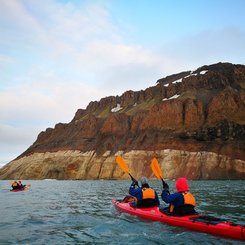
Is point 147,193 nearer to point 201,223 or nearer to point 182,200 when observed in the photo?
point 182,200

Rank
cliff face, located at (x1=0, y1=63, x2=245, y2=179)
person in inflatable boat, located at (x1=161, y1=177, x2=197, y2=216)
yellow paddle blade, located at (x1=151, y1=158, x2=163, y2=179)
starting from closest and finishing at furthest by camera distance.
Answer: person in inflatable boat, located at (x1=161, y1=177, x2=197, y2=216) → yellow paddle blade, located at (x1=151, y1=158, x2=163, y2=179) → cliff face, located at (x1=0, y1=63, x2=245, y2=179)

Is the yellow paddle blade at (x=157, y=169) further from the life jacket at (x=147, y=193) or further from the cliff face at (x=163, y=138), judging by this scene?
the cliff face at (x=163, y=138)

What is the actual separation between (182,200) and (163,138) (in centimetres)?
7504

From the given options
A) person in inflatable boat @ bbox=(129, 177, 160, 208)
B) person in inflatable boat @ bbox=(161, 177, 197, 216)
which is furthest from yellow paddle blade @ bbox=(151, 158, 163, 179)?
person in inflatable boat @ bbox=(161, 177, 197, 216)

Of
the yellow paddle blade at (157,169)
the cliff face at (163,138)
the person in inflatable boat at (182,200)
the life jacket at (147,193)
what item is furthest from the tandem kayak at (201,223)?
the cliff face at (163,138)

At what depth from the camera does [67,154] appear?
102875 mm

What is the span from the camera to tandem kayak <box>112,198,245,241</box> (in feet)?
37.5

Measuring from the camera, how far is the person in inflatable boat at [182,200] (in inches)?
531

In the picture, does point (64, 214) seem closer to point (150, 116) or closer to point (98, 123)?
point (150, 116)

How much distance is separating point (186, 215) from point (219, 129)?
73986 millimetres

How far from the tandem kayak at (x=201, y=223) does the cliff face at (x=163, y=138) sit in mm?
60528

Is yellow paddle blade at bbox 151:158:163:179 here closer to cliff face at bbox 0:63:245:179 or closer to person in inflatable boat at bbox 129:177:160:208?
person in inflatable boat at bbox 129:177:160:208

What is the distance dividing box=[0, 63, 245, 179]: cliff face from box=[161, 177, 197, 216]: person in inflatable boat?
6201 centimetres

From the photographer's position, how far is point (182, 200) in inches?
534
